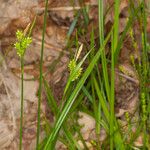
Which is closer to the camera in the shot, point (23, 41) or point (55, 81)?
point (23, 41)

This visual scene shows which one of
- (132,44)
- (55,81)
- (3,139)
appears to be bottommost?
(3,139)

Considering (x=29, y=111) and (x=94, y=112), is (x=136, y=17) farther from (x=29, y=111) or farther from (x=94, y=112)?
(x=29, y=111)

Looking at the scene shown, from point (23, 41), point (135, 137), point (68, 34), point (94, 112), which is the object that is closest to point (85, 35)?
point (68, 34)

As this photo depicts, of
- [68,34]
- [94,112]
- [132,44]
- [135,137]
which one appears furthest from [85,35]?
[135,137]

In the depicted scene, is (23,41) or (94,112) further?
(94,112)

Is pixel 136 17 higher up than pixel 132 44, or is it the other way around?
pixel 136 17

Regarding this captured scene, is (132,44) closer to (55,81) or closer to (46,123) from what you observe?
(55,81)

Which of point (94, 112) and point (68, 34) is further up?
point (68, 34)

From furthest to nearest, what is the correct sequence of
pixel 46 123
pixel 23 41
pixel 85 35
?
1. pixel 85 35
2. pixel 46 123
3. pixel 23 41

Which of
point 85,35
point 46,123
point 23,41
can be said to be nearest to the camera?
point 23,41
